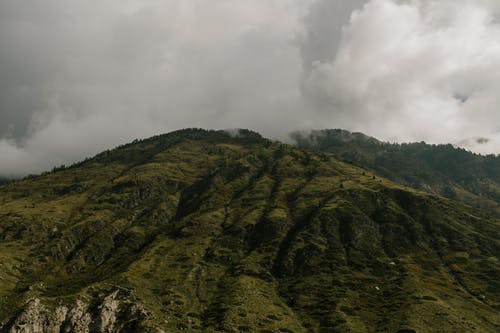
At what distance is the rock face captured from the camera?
158m

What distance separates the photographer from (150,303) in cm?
17050

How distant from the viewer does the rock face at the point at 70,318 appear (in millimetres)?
158500

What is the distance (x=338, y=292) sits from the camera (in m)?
189

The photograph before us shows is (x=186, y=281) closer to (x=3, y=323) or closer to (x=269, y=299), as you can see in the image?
(x=269, y=299)

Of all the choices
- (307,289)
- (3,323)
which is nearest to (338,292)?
(307,289)

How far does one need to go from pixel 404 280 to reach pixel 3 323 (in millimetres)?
171676

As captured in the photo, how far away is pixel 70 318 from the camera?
162625 millimetres

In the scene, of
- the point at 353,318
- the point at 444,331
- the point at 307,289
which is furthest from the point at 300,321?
the point at 444,331

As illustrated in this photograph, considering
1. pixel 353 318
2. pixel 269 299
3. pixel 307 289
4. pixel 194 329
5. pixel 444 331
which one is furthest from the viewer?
pixel 307 289

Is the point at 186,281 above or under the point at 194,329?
above

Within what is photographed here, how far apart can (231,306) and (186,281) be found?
38584 mm

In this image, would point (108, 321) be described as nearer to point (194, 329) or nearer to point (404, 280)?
point (194, 329)

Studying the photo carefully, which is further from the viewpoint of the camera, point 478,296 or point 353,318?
point 478,296

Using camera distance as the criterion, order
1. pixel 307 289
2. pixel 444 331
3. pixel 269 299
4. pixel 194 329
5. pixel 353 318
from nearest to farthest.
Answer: pixel 444 331, pixel 194 329, pixel 353 318, pixel 269 299, pixel 307 289
